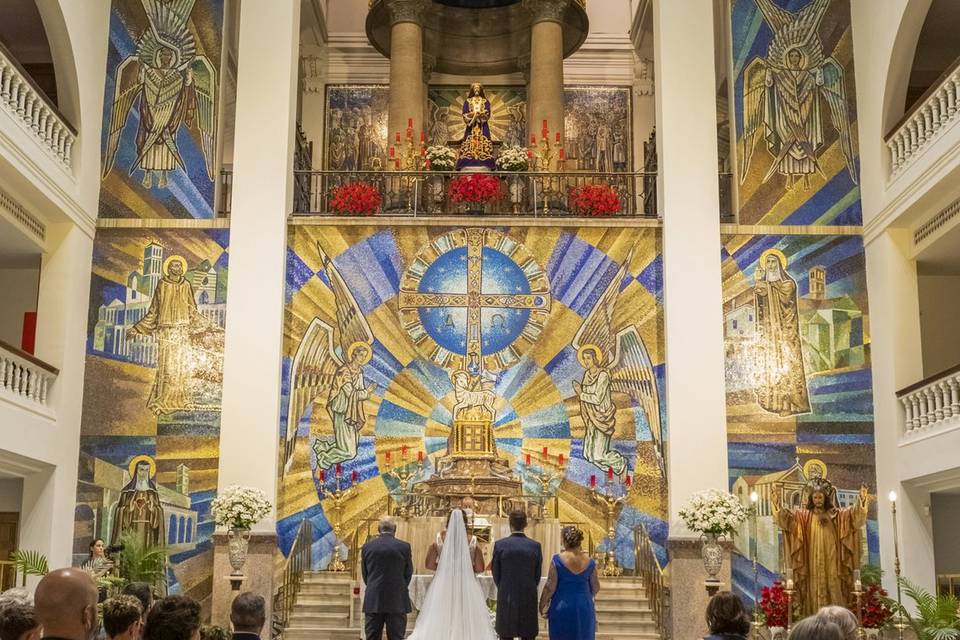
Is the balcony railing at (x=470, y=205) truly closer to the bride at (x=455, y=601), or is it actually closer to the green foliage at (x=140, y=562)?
the green foliage at (x=140, y=562)

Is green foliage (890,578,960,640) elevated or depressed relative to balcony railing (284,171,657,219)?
depressed

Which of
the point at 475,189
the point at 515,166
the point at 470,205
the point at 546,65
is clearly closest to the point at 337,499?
the point at 470,205

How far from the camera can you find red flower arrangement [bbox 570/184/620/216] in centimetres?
1938

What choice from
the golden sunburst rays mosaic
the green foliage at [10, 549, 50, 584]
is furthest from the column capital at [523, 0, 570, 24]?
the green foliage at [10, 549, 50, 584]

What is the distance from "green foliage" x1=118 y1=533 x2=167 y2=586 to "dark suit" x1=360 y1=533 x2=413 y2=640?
5.71 m

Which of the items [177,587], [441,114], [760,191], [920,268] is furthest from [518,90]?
[177,587]

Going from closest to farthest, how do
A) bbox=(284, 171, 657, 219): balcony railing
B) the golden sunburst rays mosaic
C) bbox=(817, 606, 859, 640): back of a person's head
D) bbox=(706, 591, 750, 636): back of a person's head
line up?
1. bbox=(817, 606, 859, 640): back of a person's head
2. bbox=(706, 591, 750, 636): back of a person's head
3. the golden sunburst rays mosaic
4. bbox=(284, 171, 657, 219): balcony railing

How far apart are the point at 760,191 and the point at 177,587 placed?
34.5ft

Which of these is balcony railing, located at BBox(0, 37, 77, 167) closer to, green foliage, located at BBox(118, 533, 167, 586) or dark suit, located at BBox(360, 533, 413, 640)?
green foliage, located at BBox(118, 533, 167, 586)

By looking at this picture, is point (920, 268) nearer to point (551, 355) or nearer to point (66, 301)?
point (551, 355)

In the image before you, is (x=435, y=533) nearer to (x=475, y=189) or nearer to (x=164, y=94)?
(x=475, y=189)

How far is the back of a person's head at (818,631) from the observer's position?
442 cm

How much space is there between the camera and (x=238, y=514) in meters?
16.1

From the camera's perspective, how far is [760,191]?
1898 cm
